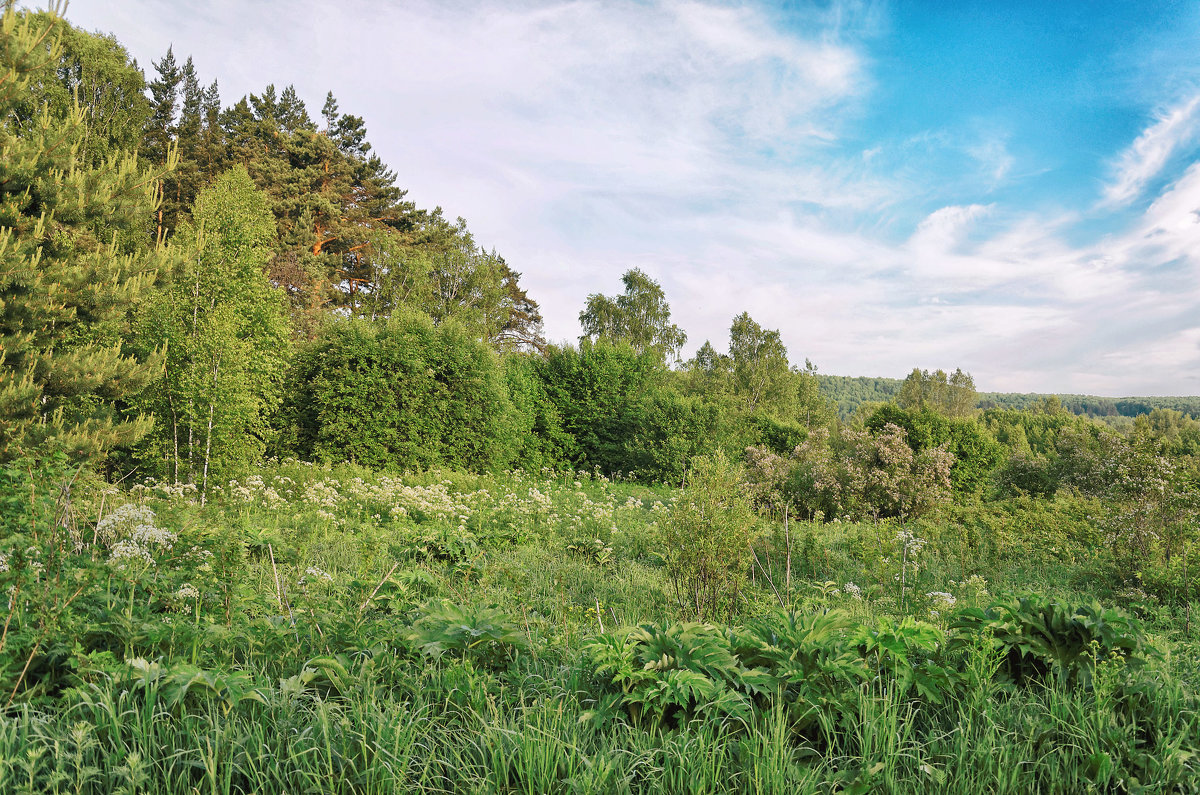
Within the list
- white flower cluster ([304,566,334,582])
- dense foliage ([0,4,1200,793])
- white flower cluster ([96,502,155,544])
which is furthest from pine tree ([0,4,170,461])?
white flower cluster ([304,566,334,582])

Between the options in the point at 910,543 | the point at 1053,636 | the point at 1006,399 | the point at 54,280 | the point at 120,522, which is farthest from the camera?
the point at 1006,399

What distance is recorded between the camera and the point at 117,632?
96.3 inches

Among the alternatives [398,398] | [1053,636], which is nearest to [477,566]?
[1053,636]

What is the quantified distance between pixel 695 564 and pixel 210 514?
407 centimetres

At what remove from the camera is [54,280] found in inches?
295

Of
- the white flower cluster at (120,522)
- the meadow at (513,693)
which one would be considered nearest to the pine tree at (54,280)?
the white flower cluster at (120,522)

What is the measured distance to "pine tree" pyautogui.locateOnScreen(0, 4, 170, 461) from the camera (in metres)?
7.06

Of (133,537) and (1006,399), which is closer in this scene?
(133,537)

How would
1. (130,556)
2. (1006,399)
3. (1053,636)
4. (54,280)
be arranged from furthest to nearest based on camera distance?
1. (1006,399)
2. (54,280)
3. (130,556)
4. (1053,636)

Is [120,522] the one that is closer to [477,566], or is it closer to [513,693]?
[477,566]

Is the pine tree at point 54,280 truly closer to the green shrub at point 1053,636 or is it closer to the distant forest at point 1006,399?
the green shrub at point 1053,636

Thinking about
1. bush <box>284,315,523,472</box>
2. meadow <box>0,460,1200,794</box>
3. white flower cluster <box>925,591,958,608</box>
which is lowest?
white flower cluster <box>925,591,958,608</box>

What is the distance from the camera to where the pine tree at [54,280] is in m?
7.06

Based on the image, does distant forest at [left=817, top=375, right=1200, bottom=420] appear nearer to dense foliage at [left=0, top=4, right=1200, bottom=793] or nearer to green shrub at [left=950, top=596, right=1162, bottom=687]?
dense foliage at [left=0, top=4, right=1200, bottom=793]
